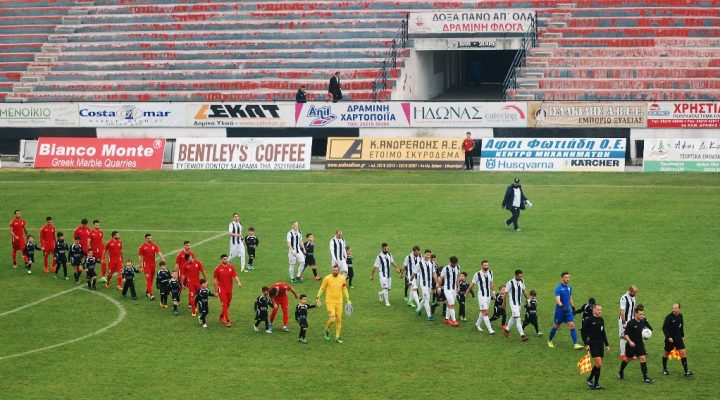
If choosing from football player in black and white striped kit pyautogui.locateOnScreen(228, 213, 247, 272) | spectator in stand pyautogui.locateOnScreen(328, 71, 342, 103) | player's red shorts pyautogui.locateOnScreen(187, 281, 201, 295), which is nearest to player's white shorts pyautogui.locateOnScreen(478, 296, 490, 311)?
player's red shorts pyautogui.locateOnScreen(187, 281, 201, 295)

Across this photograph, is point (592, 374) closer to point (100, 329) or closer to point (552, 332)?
point (552, 332)

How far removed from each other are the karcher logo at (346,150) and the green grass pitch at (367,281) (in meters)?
1.09

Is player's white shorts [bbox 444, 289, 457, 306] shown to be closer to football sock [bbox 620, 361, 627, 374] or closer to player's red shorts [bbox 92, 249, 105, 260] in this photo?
football sock [bbox 620, 361, 627, 374]

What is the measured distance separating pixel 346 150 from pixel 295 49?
36.5ft

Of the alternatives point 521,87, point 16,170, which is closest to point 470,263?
point 521,87

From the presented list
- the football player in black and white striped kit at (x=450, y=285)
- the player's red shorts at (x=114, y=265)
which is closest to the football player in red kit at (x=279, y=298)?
the football player in black and white striped kit at (x=450, y=285)

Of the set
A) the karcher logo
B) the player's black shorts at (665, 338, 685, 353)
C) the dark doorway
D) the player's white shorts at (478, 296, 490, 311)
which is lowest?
the player's black shorts at (665, 338, 685, 353)

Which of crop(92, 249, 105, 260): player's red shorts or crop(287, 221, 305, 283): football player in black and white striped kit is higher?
crop(287, 221, 305, 283): football player in black and white striped kit

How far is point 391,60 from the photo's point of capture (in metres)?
61.4

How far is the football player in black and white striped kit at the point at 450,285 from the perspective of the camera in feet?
93.8

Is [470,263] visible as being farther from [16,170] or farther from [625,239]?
[16,170]

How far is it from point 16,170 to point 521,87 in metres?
25.4

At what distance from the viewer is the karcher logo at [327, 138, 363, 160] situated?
54.6 meters

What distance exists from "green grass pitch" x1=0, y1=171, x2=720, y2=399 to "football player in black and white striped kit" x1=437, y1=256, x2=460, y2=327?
1.32 feet
